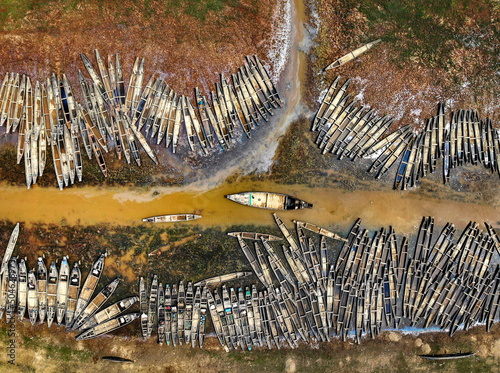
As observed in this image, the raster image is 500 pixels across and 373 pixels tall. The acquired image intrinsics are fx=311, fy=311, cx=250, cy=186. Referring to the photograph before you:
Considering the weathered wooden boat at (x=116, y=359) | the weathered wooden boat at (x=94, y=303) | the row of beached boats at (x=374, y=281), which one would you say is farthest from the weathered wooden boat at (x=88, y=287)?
the row of beached boats at (x=374, y=281)

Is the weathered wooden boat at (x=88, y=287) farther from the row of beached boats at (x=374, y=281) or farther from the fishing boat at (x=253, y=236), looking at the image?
the row of beached boats at (x=374, y=281)

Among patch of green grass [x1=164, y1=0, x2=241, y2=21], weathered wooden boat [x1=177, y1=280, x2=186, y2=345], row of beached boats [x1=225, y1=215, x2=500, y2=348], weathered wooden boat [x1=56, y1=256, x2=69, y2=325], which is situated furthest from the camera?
row of beached boats [x1=225, y1=215, x2=500, y2=348]

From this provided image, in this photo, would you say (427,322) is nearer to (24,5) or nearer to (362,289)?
(362,289)

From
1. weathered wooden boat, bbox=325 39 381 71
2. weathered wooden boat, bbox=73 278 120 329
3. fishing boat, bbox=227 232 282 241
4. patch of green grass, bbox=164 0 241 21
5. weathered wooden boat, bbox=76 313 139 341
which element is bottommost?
weathered wooden boat, bbox=76 313 139 341

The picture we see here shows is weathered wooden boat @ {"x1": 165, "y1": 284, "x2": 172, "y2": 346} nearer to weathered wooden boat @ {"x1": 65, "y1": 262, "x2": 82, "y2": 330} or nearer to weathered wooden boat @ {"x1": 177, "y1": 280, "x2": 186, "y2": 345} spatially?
weathered wooden boat @ {"x1": 177, "y1": 280, "x2": 186, "y2": 345}

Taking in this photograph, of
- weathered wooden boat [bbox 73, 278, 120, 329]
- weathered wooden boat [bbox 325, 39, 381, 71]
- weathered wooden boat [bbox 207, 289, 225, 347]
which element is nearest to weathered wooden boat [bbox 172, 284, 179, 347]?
weathered wooden boat [bbox 207, 289, 225, 347]

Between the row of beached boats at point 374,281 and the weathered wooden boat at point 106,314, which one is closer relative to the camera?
the weathered wooden boat at point 106,314
